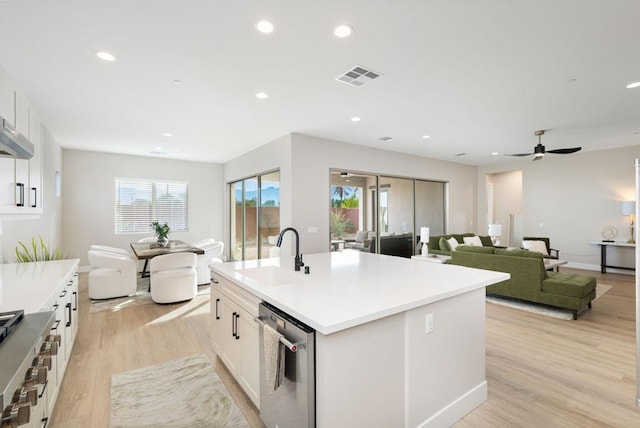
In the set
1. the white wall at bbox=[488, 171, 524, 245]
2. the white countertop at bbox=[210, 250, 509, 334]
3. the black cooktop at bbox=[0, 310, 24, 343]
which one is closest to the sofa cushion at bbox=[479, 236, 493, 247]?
the white wall at bbox=[488, 171, 524, 245]

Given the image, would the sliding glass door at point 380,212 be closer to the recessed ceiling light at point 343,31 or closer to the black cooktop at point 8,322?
the recessed ceiling light at point 343,31

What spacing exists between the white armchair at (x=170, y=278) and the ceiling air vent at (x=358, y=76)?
3.52 metres

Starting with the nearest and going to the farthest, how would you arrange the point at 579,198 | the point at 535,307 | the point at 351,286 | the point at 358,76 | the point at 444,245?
the point at 351,286, the point at 358,76, the point at 535,307, the point at 444,245, the point at 579,198

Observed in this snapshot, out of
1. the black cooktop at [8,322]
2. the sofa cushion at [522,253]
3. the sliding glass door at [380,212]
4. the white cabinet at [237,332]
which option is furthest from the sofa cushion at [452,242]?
the black cooktop at [8,322]

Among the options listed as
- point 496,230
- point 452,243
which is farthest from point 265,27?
point 496,230

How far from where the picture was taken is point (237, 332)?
7.55 feet

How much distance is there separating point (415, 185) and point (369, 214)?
174 cm

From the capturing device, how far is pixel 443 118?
4504 millimetres

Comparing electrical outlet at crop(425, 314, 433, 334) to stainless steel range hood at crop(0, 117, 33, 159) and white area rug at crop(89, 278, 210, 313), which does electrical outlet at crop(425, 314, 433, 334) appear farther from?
white area rug at crop(89, 278, 210, 313)

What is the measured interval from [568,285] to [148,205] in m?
8.70

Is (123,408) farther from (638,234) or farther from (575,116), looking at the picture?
(575,116)

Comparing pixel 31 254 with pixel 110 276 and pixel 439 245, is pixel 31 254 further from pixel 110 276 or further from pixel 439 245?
pixel 439 245

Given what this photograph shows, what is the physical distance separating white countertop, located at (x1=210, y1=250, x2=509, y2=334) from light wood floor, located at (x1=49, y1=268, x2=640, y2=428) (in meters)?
0.95

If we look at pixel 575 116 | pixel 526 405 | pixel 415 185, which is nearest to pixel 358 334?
pixel 526 405
